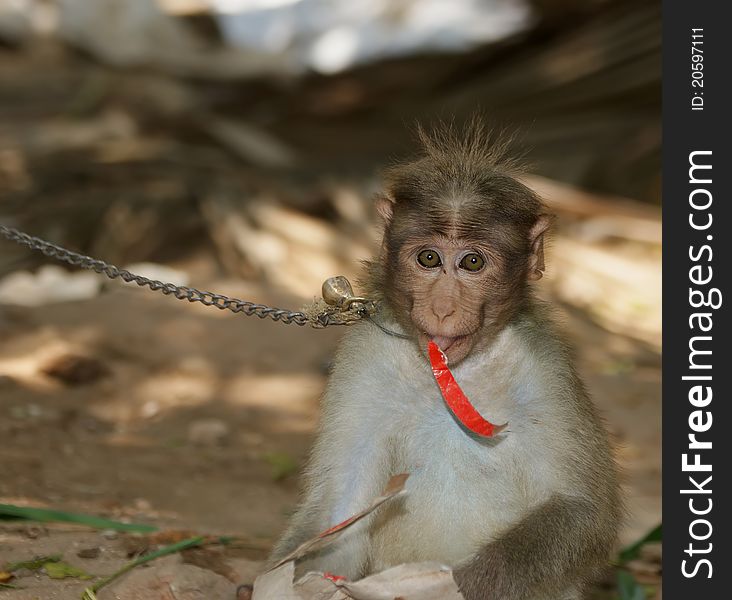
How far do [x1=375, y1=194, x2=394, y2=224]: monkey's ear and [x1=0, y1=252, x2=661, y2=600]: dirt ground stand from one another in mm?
841

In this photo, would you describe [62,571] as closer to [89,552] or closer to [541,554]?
[89,552]

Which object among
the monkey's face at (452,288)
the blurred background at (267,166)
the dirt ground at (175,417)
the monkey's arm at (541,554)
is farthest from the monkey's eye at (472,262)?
the blurred background at (267,166)

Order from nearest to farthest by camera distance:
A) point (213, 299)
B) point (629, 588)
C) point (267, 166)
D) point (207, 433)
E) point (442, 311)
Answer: point (442, 311)
point (213, 299)
point (629, 588)
point (207, 433)
point (267, 166)

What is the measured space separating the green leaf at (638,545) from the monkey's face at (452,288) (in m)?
1.82

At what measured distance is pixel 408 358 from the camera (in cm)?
384

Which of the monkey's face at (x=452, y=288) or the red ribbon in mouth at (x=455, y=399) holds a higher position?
the monkey's face at (x=452, y=288)

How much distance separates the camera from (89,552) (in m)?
4.31

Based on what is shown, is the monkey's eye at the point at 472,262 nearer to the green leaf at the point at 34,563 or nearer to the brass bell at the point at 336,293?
the brass bell at the point at 336,293

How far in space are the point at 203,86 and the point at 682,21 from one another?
25.5ft

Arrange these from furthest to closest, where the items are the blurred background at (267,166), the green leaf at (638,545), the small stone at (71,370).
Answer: the blurred background at (267,166)
the small stone at (71,370)
the green leaf at (638,545)

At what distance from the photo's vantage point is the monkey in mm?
3615

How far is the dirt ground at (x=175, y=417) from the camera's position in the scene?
5262 millimetres

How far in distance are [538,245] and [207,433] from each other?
11.6 ft

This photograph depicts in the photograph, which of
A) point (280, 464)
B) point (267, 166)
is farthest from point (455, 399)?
point (267, 166)
